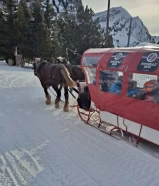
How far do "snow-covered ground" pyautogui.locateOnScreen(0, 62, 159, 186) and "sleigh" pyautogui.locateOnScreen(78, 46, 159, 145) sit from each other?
16.4 inches

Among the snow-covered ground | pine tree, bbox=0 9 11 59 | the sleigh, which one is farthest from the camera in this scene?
pine tree, bbox=0 9 11 59

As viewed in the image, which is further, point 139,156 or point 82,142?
point 82,142

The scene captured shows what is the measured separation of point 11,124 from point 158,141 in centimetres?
358

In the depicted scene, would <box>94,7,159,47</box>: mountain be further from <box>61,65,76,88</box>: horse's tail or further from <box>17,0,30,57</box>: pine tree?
<box>61,65,76,88</box>: horse's tail

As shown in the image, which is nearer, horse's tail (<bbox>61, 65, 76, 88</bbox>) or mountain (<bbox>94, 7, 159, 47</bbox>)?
horse's tail (<bbox>61, 65, 76, 88</bbox>)

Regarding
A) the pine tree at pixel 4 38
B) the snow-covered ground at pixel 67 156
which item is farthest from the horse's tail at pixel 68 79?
the pine tree at pixel 4 38

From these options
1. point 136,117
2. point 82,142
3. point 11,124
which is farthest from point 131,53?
point 11,124

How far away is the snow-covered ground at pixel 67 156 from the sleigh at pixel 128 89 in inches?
16.4

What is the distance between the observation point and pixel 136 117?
4457 millimetres

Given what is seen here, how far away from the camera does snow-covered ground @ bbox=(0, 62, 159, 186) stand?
350cm

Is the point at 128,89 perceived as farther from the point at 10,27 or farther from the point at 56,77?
the point at 10,27

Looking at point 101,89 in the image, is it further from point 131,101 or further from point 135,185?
point 135,185

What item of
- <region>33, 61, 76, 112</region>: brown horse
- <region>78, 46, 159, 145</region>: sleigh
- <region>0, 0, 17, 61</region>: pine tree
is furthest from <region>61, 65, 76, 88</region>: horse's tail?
<region>0, 0, 17, 61</region>: pine tree

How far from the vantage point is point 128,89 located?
4.60 m
